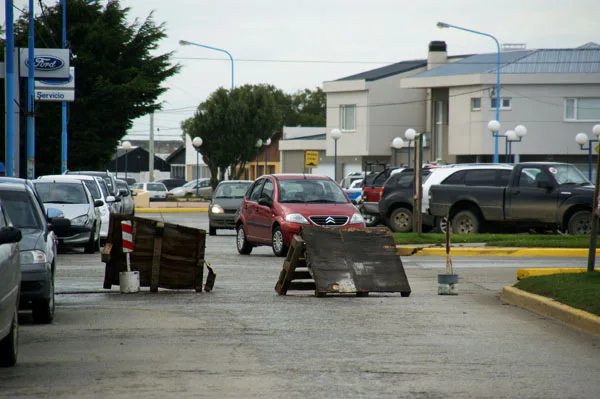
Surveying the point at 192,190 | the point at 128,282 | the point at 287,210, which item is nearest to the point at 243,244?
the point at 287,210

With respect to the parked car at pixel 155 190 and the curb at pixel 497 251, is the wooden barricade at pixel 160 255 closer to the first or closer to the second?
the curb at pixel 497 251

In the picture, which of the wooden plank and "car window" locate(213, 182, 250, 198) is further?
"car window" locate(213, 182, 250, 198)

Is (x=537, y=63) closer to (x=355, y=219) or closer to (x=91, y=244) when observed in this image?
(x=355, y=219)

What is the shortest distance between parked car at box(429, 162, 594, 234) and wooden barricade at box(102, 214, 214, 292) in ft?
40.7

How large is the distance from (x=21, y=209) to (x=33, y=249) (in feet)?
3.62

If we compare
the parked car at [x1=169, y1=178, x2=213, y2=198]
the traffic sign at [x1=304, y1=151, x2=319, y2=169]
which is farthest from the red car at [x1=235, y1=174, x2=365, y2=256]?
the parked car at [x1=169, y1=178, x2=213, y2=198]

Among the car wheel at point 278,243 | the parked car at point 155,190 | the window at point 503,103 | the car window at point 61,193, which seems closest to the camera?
the car wheel at point 278,243

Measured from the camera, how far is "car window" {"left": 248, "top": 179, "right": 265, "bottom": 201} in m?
24.0

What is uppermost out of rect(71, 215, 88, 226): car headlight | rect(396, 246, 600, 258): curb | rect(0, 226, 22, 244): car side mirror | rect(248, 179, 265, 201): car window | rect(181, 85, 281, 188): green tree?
rect(181, 85, 281, 188): green tree

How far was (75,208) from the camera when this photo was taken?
78.3ft

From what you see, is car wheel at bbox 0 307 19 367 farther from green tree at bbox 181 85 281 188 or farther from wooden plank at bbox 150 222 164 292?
green tree at bbox 181 85 281 188

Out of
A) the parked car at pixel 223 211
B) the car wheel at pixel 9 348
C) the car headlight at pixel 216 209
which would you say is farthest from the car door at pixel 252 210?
the car wheel at pixel 9 348

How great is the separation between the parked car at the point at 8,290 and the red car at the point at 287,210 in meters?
12.5

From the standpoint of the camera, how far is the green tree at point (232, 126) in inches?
2995
